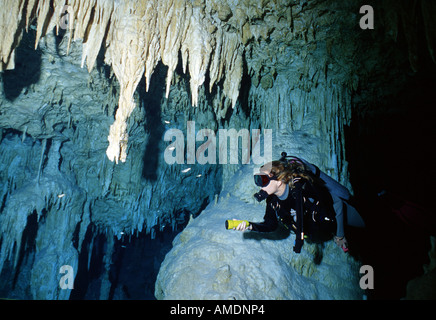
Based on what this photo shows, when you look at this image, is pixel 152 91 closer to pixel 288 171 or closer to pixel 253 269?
pixel 288 171

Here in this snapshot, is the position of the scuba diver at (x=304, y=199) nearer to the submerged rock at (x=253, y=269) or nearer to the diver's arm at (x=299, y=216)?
the diver's arm at (x=299, y=216)

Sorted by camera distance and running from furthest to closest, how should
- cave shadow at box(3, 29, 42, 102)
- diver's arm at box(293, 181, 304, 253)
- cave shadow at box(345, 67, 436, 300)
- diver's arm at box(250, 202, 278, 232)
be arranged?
1. cave shadow at box(3, 29, 42, 102)
2. cave shadow at box(345, 67, 436, 300)
3. diver's arm at box(250, 202, 278, 232)
4. diver's arm at box(293, 181, 304, 253)

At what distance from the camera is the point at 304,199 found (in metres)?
2.67

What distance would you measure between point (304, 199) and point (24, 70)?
693 cm

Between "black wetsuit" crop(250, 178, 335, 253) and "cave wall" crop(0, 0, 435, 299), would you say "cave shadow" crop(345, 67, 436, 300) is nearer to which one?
"cave wall" crop(0, 0, 435, 299)

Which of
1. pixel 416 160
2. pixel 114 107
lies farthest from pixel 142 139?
pixel 416 160

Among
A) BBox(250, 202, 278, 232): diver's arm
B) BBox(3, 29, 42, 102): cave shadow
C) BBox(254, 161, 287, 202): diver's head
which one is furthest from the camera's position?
BBox(3, 29, 42, 102): cave shadow

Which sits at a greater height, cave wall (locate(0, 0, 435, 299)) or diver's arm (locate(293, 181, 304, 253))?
cave wall (locate(0, 0, 435, 299))

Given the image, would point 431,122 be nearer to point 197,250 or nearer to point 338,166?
point 338,166

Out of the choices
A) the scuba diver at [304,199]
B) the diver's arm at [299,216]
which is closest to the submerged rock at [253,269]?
the scuba diver at [304,199]

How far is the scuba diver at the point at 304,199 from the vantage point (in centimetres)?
260

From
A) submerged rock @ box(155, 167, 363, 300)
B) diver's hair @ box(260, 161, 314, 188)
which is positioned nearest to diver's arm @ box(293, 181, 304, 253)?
diver's hair @ box(260, 161, 314, 188)

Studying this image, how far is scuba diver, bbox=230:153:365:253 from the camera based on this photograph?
2.60m

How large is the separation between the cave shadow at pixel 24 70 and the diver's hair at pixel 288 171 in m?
5.54
